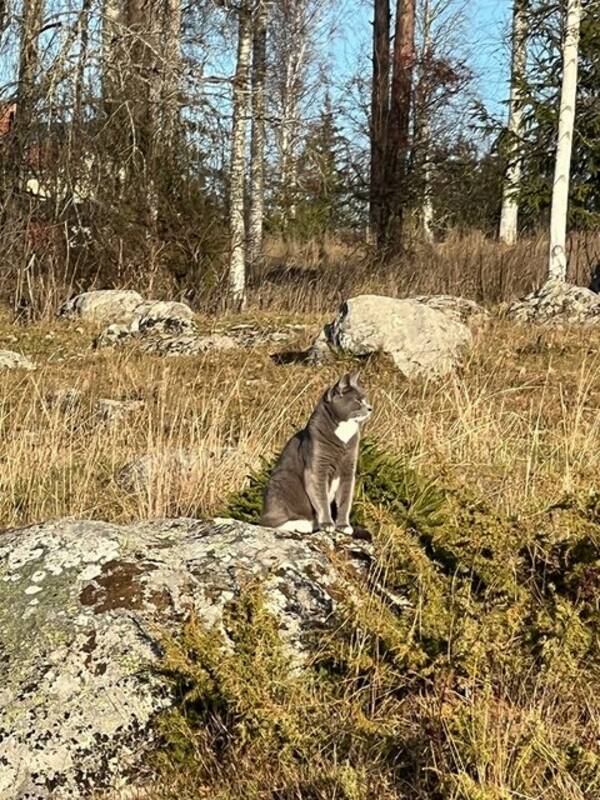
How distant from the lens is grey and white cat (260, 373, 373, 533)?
14.5 feet

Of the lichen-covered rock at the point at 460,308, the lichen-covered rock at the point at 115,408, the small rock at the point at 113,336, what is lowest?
the lichen-covered rock at the point at 115,408

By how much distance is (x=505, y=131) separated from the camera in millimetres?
17859

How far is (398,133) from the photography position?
20.6 m

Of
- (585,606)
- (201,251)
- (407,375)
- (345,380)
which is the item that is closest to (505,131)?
(201,251)

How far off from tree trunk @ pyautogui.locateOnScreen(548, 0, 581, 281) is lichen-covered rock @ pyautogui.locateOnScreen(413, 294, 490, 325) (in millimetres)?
1923

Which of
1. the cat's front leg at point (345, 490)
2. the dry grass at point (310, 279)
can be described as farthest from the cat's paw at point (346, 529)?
the dry grass at point (310, 279)

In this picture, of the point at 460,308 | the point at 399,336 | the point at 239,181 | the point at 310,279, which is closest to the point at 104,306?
the point at 239,181

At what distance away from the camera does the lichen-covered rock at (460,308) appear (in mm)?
12625

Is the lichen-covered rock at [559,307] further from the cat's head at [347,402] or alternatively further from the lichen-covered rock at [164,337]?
the cat's head at [347,402]

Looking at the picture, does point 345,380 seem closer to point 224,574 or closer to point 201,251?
point 224,574

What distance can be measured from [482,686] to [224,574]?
91 centimetres

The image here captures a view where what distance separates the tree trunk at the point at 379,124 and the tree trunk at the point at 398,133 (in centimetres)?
14

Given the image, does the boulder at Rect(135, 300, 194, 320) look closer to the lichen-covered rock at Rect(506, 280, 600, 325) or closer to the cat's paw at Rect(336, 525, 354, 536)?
the lichen-covered rock at Rect(506, 280, 600, 325)

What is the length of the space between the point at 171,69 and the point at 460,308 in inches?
192
